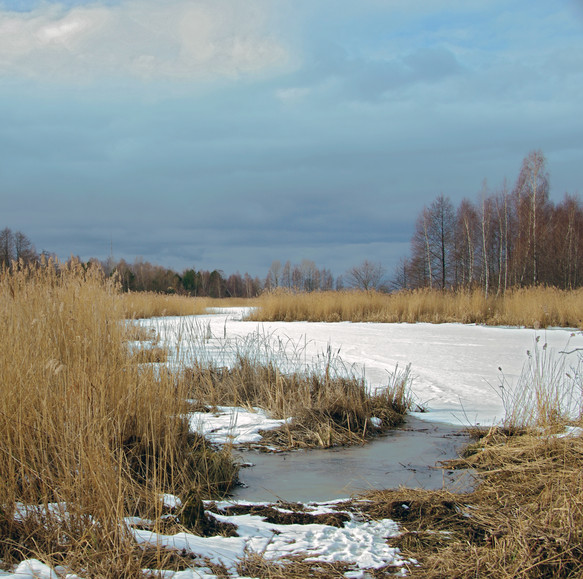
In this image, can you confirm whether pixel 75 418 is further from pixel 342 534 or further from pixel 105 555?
pixel 342 534

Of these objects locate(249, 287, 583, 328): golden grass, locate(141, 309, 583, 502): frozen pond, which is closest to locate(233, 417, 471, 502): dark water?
locate(141, 309, 583, 502): frozen pond

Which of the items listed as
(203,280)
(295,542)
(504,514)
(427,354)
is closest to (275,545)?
(295,542)

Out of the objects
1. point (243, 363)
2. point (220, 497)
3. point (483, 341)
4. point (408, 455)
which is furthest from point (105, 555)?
point (483, 341)

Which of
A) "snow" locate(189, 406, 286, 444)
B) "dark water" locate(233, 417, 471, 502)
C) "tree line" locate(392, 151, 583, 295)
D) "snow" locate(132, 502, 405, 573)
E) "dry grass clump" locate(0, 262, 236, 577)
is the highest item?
"tree line" locate(392, 151, 583, 295)

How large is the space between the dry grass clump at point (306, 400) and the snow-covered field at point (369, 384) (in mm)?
206

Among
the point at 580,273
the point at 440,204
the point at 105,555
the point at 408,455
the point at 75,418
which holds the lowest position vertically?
the point at 408,455

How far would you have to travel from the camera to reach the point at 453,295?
18.0 m

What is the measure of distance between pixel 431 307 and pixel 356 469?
45.4ft

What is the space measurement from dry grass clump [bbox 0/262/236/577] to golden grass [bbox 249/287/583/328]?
12350 mm

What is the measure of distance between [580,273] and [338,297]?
80.1ft

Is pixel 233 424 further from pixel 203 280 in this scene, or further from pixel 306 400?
pixel 203 280

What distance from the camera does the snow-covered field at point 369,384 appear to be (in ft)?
Answer: 6.58

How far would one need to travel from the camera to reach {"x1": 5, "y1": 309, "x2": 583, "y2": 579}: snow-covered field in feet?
6.58

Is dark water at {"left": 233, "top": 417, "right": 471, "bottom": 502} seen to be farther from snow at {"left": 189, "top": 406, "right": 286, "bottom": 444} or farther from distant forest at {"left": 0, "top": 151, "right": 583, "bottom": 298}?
distant forest at {"left": 0, "top": 151, "right": 583, "bottom": 298}
